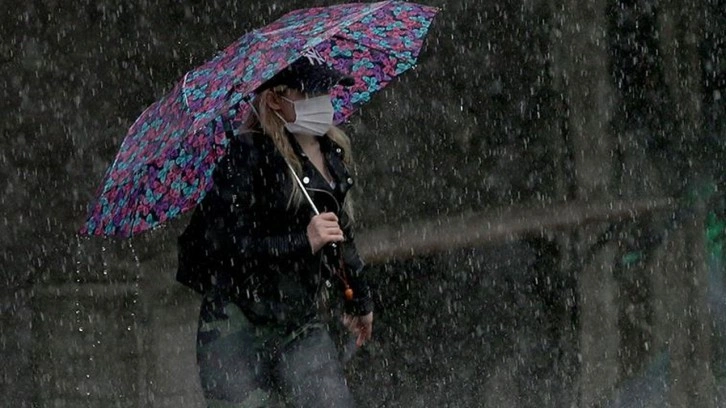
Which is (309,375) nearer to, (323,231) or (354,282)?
(354,282)

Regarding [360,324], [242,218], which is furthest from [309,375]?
[242,218]

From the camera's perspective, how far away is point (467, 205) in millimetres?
6707

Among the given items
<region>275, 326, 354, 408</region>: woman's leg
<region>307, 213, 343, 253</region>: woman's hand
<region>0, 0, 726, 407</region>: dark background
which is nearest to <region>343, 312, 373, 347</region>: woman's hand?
<region>275, 326, 354, 408</region>: woman's leg

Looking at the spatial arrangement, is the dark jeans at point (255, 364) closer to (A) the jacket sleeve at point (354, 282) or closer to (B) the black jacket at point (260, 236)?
(B) the black jacket at point (260, 236)

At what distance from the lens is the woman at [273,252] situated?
14.6 feet

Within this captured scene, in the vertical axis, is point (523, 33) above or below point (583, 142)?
above

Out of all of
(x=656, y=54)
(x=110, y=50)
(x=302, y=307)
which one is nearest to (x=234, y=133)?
(x=302, y=307)

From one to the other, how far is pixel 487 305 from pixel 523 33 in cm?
122

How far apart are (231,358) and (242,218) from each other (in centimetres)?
44

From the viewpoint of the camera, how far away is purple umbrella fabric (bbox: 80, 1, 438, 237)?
14.1 ft

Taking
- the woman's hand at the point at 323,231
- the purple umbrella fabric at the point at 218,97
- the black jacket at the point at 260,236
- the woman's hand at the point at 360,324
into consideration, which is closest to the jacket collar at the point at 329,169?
the black jacket at the point at 260,236

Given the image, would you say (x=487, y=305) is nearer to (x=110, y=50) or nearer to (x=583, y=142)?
(x=583, y=142)

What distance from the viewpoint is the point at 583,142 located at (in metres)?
6.79

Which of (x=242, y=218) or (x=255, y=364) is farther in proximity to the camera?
(x=255, y=364)
